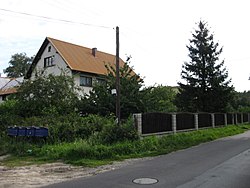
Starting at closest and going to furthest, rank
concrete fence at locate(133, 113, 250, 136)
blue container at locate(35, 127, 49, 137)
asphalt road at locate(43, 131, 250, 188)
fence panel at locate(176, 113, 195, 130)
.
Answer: asphalt road at locate(43, 131, 250, 188), blue container at locate(35, 127, 49, 137), concrete fence at locate(133, 113, 250, 136), fence panel at locate(176, 113, 195, 130)

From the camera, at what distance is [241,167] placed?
33.2ft

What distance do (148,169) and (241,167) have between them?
3.16m

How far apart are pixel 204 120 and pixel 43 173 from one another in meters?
19.4

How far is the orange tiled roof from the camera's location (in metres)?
33.8

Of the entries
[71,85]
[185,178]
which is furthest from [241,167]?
[71,85]

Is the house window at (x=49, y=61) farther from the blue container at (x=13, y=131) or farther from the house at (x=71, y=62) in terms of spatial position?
the blue container at (x=13, y=131)

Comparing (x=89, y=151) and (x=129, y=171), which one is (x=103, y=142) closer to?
(x=89, y=151)

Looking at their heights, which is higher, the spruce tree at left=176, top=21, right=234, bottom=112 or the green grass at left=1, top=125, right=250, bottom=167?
the spruce tree at left=176, top=21, right=234, bottom=112

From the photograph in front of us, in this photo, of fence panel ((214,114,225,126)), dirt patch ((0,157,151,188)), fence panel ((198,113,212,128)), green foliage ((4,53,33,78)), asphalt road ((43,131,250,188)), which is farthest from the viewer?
green foliage ((4,53,33,78))

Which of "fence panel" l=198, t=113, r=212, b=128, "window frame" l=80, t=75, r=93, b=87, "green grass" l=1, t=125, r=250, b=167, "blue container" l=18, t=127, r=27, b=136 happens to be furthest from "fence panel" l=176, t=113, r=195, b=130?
"window frame" l=80, t=75, r=93, b=87

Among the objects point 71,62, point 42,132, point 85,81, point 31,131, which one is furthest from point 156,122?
point 85,81

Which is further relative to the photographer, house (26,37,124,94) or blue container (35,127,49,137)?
house (26,37,124,94)

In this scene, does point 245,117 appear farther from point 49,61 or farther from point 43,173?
point 43,173

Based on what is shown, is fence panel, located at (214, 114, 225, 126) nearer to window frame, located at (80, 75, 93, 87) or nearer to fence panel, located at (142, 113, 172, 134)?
fence panel, located at (142, 113, 172, 134)
